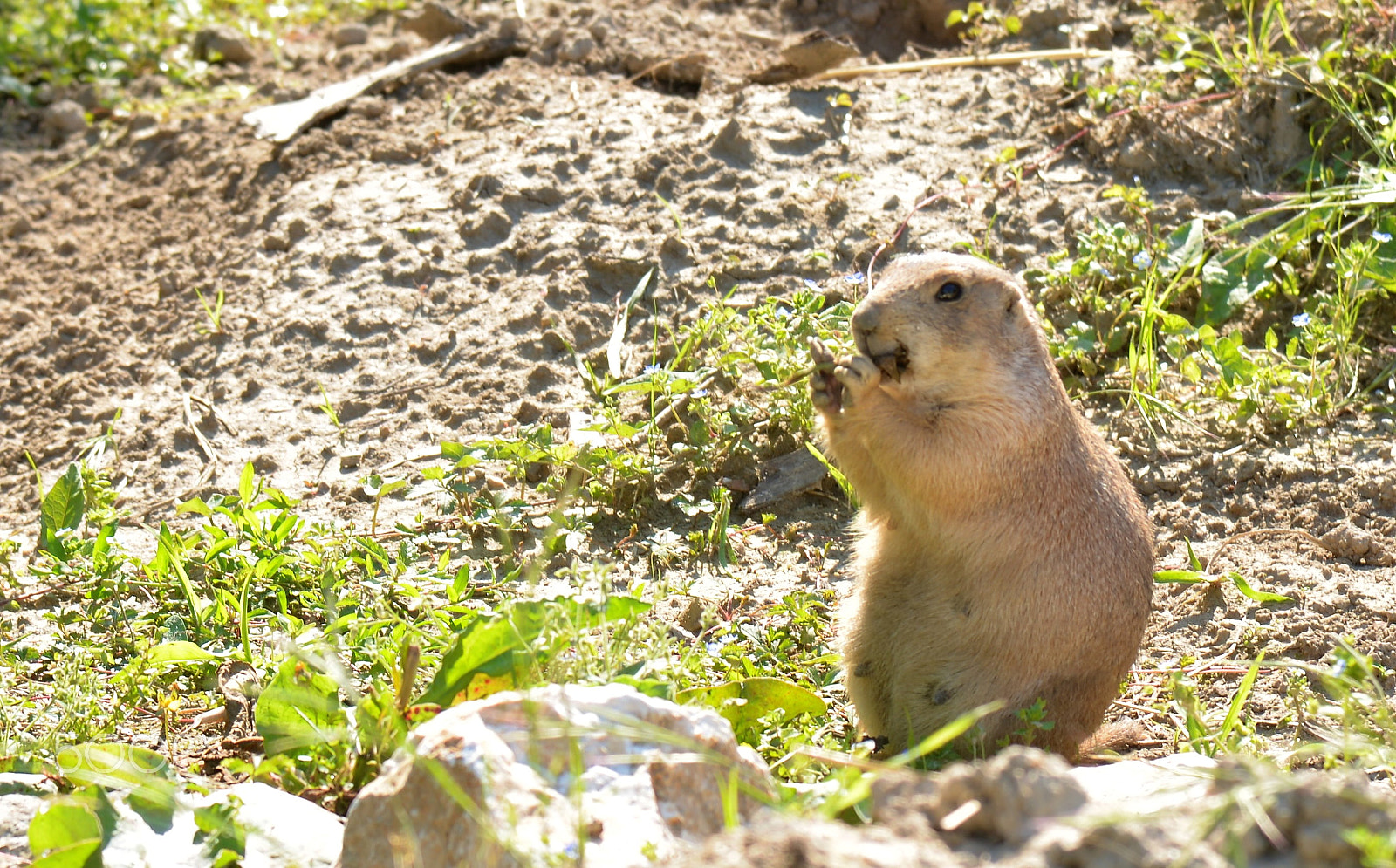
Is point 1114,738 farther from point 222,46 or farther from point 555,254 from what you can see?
point 222,46

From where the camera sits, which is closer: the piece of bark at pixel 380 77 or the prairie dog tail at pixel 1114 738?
the prairie dog tail at pixel 1114 738

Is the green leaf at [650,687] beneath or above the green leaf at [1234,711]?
above

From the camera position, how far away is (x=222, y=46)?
7969 millimetres

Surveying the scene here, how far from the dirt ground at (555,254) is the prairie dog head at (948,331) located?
1039 millimetres

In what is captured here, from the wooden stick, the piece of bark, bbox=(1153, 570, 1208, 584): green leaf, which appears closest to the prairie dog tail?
bbox=(1153, 570, 1208, 584): green leaf

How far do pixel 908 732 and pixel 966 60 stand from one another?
400cm

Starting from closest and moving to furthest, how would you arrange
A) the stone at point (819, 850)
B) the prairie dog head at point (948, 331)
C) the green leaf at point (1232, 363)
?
1. the stone at point (819, 850)
2. the prairie dog head at point (948, 331)
3. the green leaf at point (1232, 363)

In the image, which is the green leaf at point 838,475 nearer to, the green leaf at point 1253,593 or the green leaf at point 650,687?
the green leaf at point 1253,593

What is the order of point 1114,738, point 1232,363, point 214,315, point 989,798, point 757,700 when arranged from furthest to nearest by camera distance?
point 214,315 < point 1232,363 < point 1114,738 < point 757,700 < point 989,798

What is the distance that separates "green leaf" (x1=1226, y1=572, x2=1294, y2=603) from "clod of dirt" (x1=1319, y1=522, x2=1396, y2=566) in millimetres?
380

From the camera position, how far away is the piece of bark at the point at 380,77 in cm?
681

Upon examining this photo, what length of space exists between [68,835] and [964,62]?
5.46 m

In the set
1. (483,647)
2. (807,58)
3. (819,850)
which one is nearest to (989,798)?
(819,850)

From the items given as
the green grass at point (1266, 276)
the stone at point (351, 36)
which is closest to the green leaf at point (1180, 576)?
the green grass at point (1266, 276)
